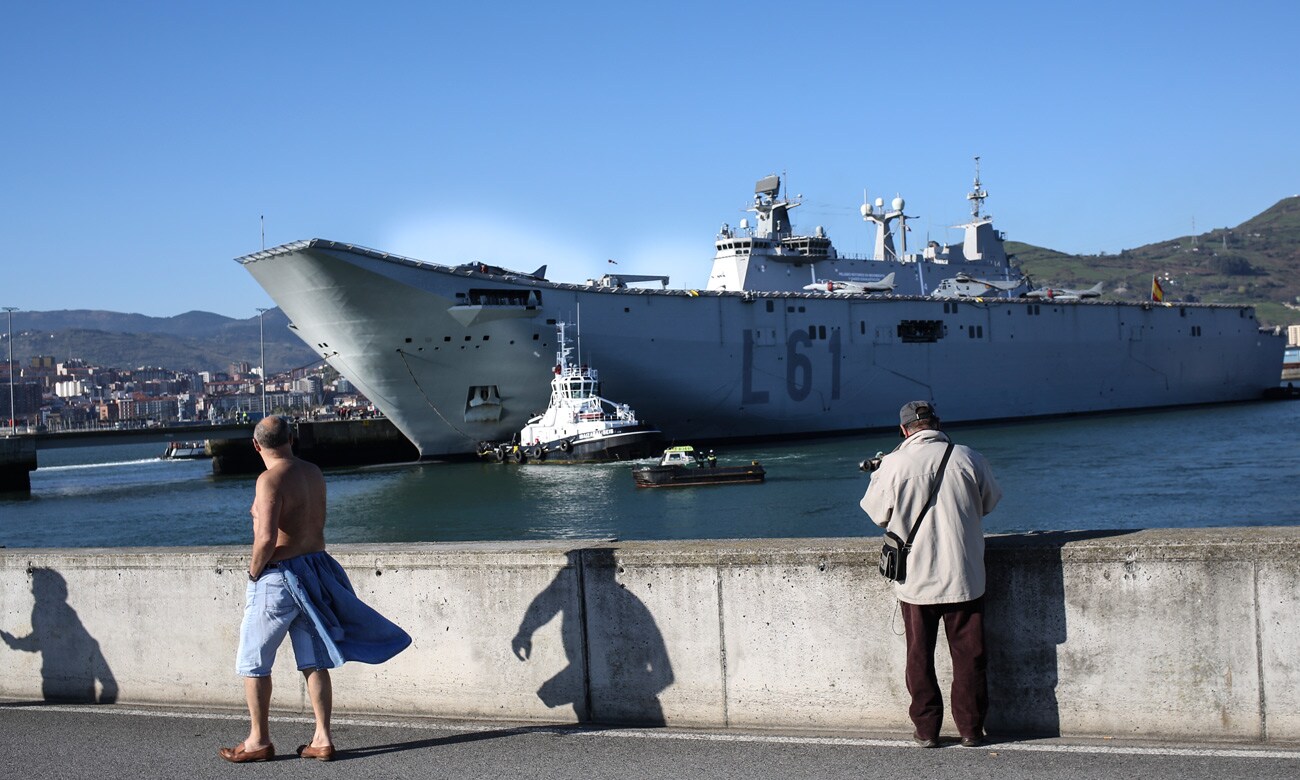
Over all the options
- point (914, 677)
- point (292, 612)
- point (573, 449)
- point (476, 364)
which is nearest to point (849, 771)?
point (914, 677)

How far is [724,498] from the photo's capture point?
27531mm

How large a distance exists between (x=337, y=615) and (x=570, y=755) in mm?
1057

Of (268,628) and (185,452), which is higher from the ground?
(268,628)

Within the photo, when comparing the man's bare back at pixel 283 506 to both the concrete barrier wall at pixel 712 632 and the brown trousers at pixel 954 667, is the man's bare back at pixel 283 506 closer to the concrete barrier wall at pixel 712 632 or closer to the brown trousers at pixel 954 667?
the concrete barrier wall at pixel 712 632

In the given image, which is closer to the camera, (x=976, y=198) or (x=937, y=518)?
(x=937, y=518)

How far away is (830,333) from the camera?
1893 inches

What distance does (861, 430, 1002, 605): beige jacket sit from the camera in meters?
4.31

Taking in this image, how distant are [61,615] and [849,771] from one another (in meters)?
3.86

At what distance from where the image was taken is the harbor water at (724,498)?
74.0ft

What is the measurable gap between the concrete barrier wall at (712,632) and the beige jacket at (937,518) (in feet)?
0.73

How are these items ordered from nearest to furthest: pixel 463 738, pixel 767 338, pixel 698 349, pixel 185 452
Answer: pixel 463 738
pixel 698 349
pixel 767 338
pixel 185 452

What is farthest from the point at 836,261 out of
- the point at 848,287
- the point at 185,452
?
the point at 185,452

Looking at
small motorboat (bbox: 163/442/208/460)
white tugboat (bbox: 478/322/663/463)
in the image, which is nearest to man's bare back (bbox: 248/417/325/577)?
white tugboat (bbox: 478/322/663/463)

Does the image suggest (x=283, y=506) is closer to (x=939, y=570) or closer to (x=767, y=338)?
(x=939, y=570)
